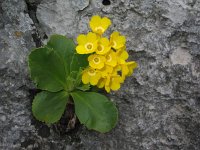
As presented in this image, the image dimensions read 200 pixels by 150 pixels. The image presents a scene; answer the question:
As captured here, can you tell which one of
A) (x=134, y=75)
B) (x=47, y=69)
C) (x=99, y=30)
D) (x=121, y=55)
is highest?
(x=99, y=30)

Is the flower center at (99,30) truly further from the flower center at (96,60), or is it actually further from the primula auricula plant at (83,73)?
the flower center at (96,60)

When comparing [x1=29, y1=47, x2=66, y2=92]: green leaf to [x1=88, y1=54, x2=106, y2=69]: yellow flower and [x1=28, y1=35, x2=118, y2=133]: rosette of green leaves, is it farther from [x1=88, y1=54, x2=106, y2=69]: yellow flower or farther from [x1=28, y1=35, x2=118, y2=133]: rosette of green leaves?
[x1=88, y1=54, x2=106, y2=69]: yellow flower

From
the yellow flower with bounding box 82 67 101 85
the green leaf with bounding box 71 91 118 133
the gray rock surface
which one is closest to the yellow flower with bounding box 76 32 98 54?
the yellow flower with bounding box 82 67 101 85

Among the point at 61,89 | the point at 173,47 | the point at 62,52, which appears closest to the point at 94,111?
the point at 61,89

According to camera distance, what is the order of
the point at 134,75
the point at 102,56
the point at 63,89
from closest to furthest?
the point at 102,56, the point at 63,89, the point at 134,75

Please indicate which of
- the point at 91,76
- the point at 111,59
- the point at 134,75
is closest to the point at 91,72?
the point at 91,76

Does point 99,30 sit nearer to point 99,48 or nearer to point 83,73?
point 99,48
